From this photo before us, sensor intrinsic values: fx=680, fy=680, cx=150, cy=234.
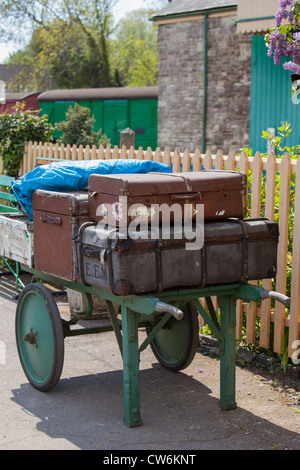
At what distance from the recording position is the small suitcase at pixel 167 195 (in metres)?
4.13

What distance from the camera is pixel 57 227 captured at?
466cm

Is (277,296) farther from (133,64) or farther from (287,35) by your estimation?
(133,64)

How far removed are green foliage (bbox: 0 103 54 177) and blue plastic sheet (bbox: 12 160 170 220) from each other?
521 centimetres

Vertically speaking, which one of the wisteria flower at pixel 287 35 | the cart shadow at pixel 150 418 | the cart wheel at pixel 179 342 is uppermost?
the wisteria flower at pixel 287 35

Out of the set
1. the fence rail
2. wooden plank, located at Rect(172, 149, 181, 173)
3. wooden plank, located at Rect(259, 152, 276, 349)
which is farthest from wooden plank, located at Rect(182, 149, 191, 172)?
wooden plank, located at Rect(259, 152, 276, 349)

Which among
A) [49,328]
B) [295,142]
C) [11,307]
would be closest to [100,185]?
[49,328]

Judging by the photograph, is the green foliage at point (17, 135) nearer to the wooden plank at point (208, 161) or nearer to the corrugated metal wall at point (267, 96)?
the wooden plank at point (208, 161)

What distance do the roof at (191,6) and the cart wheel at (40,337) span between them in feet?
49.0

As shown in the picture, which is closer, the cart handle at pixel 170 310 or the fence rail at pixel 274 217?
the cart handle at pixel 170 310

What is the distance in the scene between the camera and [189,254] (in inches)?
163

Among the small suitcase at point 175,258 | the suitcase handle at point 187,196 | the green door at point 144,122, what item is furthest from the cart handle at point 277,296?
the green door at point 144,122

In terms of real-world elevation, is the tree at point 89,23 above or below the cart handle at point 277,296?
above

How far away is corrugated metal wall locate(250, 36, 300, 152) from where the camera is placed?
14039 mm
